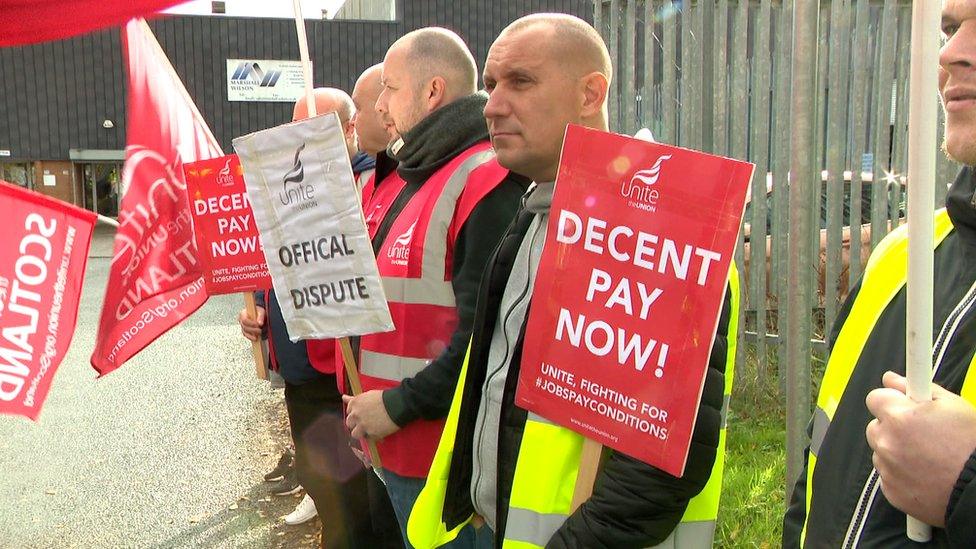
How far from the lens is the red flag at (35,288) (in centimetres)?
289

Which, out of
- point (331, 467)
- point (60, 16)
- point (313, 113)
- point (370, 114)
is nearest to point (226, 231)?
point (370, 114)

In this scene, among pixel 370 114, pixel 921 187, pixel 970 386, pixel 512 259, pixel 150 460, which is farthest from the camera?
pixel 150 460

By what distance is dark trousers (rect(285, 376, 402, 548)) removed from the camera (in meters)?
4.00

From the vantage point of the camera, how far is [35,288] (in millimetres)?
2992

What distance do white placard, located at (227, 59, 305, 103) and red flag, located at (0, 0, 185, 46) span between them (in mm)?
25477

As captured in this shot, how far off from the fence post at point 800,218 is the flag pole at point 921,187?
142cm

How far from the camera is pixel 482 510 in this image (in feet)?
7.14

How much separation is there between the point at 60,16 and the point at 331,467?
235cm

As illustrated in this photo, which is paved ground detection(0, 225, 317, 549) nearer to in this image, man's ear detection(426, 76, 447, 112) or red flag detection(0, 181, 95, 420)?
red flag detection(0, 181, 95, 420)

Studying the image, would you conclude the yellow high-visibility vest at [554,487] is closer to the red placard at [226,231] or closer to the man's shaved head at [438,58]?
the man's shaved head at [438,58]

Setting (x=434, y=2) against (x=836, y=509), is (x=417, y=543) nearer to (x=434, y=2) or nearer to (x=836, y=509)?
(x=836, y=509)

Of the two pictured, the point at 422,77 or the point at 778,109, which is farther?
the point at 778,109

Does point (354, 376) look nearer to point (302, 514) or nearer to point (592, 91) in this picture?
point (592, 91)

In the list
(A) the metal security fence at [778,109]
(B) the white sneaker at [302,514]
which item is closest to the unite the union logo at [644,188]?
(A) the metal security fence at [778,109]
